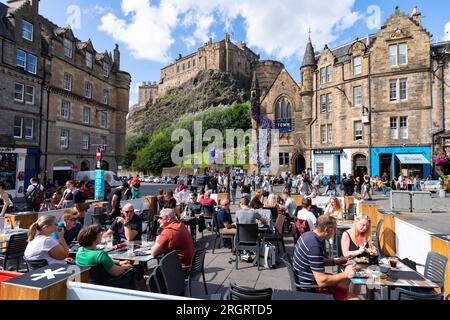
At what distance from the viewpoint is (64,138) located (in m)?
25.4

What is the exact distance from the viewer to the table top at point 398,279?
3.52m

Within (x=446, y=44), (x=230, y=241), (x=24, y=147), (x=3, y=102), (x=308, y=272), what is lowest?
(x=230, y=241)

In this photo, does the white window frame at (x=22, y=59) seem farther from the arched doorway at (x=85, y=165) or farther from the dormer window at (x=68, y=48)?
the arched doorway at (x=85, y=165)

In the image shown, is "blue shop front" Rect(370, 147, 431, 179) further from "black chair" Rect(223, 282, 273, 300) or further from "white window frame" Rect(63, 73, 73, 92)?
"white window frame" Rect(63, 73, 73, 92)

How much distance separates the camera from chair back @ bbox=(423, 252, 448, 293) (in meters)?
3.91

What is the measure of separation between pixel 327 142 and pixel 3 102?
2934 cm

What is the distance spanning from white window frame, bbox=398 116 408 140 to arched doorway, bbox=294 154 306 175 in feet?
40.4

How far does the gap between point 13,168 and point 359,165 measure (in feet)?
99.5

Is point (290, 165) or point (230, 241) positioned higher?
point (290, 165)

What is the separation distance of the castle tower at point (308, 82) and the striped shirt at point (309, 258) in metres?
29.4

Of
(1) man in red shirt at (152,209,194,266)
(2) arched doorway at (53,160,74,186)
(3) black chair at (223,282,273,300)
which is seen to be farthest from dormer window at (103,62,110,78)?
(3) black chair at (223,282,273,300)
